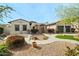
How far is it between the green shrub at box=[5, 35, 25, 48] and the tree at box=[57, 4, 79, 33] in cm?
41

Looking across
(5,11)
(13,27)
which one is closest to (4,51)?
(13,27)

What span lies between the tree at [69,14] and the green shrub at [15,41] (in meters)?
0.41

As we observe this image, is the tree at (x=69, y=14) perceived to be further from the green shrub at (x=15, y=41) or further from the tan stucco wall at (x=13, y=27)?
the green shrub at (x=15, y=41)

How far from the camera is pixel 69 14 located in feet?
9.02

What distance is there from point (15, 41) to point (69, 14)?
0.55 meters

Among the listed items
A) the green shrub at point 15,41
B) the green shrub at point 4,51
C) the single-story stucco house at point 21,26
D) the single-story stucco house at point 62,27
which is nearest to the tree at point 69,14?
the single-story stucco house at point 62,27

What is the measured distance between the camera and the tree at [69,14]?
2717 millimetres

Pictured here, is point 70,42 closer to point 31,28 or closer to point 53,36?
point 53,36

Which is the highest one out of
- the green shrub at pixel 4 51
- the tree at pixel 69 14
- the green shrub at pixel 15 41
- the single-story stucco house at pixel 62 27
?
the tree at pixel 69 14

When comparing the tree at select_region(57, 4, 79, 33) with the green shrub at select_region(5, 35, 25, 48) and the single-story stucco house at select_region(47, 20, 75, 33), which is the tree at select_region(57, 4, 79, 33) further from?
the green shrub at select_region(5, 35, 25, 48)

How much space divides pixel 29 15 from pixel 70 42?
445mm

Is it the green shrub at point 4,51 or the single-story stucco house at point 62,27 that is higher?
the single-story stucco house at point 62,27

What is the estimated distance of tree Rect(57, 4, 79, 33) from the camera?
272cm

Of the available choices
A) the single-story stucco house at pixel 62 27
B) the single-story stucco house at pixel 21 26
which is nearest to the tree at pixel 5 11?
the single-story stucco house at pixel 21 26
